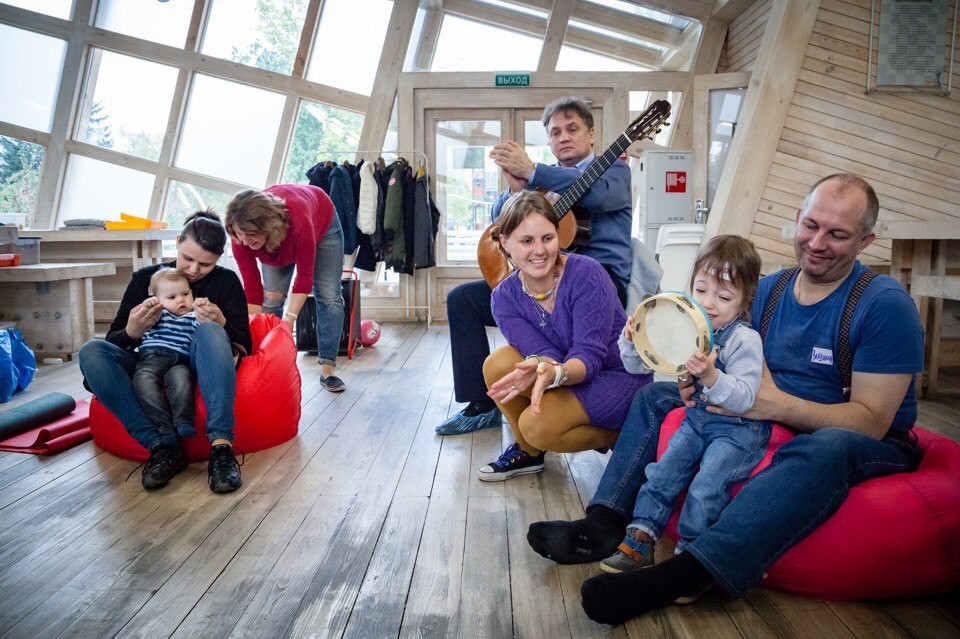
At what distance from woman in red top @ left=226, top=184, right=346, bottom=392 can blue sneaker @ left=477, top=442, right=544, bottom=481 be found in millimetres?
1373

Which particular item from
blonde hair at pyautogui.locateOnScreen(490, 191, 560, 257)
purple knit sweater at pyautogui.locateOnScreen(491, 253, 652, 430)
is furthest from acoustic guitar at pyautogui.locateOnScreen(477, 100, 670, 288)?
purple knit sweater at pyautogui.locateOnScreen(491, 253, 652, 430)

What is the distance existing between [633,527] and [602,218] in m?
1.36

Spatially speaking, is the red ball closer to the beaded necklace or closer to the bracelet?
the beaded necklace

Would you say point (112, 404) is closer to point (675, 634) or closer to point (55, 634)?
point (55, 634)

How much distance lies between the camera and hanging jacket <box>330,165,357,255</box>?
19.0 feet

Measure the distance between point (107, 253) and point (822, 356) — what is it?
5931 mm

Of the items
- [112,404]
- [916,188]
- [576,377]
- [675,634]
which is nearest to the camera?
[675,634]

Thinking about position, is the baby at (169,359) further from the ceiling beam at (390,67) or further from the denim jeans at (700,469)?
the ceiling beam at (390,67)

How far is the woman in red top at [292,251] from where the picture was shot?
3.19 m

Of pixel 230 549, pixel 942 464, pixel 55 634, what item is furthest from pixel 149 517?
pixel 942 464

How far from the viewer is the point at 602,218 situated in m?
2.76

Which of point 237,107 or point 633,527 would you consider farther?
point 237,107

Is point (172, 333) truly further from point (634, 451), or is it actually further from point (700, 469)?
point (700, 469)

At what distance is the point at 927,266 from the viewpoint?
3.49 m
